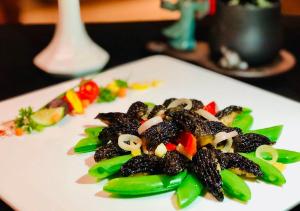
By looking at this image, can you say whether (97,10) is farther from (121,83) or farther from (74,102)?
(74,102)

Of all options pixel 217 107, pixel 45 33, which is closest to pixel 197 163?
pixel 217 107

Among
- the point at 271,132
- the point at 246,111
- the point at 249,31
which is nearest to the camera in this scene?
the point at 271,132


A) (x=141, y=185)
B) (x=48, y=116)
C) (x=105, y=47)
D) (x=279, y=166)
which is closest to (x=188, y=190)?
(x=141, y=185)

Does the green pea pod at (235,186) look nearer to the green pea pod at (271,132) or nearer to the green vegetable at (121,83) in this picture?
the green pea pod at (271,132)

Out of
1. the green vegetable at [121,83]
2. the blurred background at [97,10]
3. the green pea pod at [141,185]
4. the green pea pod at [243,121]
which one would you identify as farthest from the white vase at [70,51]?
the blurred background at [97,10]

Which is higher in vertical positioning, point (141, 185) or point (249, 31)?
point (249, 31)

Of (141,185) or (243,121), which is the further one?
(243,121)

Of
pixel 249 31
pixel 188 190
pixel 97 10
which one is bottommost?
pixel 97 10
